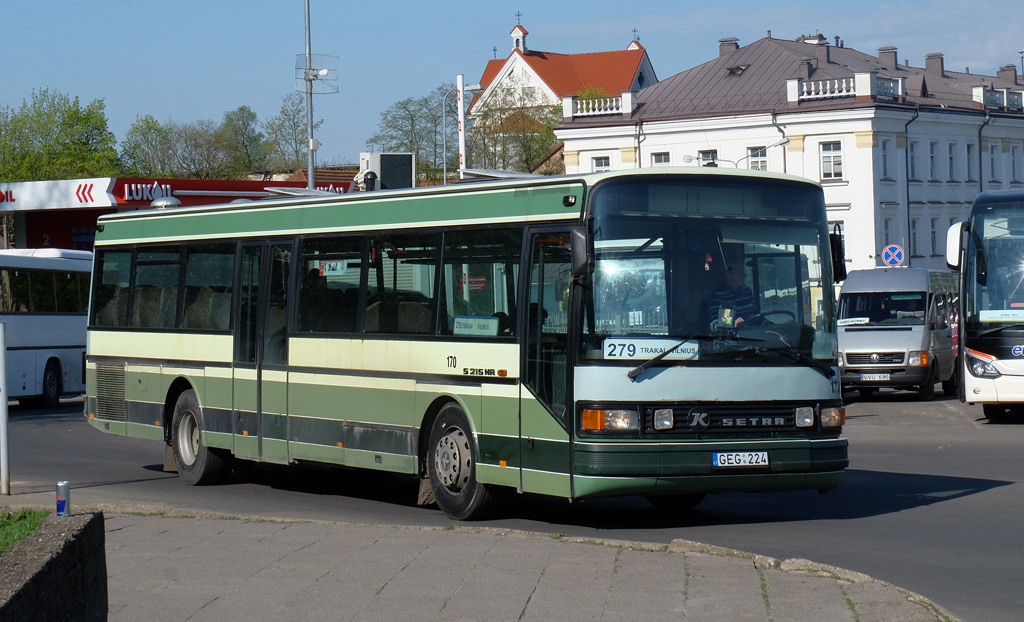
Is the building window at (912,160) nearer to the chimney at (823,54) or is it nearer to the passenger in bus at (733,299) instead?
the chimney at (823,54)

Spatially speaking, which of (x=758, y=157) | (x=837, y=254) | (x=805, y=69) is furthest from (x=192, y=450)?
(x=805, y=69)

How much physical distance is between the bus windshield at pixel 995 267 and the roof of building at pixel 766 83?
4616 centimetres

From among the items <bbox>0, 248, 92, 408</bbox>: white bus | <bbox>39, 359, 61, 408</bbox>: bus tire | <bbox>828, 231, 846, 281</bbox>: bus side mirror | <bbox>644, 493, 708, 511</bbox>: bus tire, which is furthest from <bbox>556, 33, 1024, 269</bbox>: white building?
<bbox>828, 231, 846, 281</bbox>: bus side mirror

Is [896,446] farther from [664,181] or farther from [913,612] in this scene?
[913,612]

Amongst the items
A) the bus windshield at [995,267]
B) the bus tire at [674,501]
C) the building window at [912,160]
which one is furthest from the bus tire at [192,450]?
the building window at [912,160]

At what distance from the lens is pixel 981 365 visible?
21.3 meters

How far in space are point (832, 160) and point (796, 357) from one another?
58.4m

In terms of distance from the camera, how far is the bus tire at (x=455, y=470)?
11578 mm

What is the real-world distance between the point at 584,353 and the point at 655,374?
1.80 ft

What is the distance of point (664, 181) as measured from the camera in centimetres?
1088

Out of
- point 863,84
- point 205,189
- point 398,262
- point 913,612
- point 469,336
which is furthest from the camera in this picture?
point 863,84

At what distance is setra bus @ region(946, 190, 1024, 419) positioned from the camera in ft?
69.3

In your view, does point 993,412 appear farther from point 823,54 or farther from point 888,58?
point 888,58

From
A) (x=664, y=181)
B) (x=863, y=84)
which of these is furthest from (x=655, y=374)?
(x=863, y=84)
